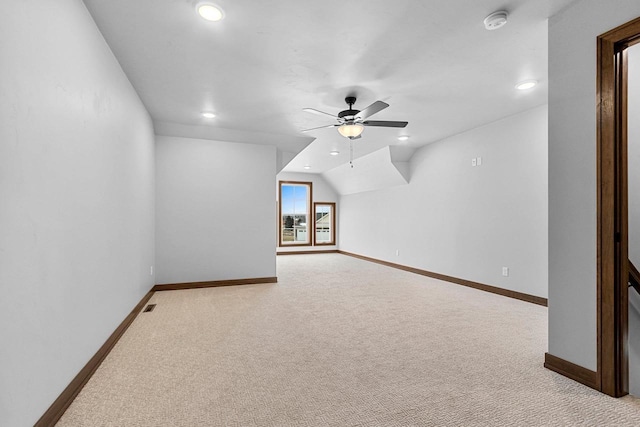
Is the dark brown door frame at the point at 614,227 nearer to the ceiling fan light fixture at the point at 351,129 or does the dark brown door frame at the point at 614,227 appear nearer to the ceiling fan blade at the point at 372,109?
the ceiling fan blade at the point at 372,109

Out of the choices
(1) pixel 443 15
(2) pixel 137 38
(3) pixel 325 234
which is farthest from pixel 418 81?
(3) pixel 325 234

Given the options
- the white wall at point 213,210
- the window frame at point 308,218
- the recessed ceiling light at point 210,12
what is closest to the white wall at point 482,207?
the white wall at point 213,210

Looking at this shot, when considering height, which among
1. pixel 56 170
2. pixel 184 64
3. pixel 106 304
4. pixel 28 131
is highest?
pixel 184 64

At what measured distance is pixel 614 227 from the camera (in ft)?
6.62

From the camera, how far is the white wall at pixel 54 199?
1433 millimetres

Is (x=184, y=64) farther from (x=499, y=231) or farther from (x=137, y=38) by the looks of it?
(x=499, y=231)

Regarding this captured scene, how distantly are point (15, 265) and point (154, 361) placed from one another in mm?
1455

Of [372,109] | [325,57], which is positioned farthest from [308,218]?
[325,57]

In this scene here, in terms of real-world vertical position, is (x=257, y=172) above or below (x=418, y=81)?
below

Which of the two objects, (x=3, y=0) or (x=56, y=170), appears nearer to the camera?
(x=3, y=0)

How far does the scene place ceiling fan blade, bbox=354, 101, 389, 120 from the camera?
11.0 ft

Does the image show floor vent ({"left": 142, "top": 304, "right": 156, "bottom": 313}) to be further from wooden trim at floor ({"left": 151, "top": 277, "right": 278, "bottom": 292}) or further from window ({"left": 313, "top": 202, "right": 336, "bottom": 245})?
window ({"left": 313, "top": 202, "right": 336, "bottom": 245})

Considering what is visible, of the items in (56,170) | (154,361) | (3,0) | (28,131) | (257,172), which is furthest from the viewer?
(257,172)

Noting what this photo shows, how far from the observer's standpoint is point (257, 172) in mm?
5840
